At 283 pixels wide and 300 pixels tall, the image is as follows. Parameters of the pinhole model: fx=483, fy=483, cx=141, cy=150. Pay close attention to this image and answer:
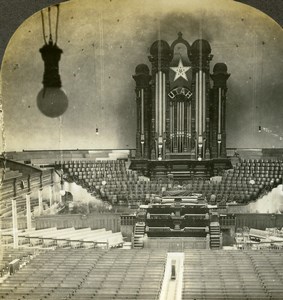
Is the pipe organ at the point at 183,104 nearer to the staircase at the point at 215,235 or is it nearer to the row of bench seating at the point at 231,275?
the staircase at the point at 215,235

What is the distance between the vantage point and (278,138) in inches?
706

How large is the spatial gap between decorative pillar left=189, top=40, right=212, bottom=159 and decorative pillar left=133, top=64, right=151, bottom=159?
169 centimetres

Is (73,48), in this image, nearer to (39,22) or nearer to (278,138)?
(39,22)

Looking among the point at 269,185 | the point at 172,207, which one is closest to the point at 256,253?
the point at 172,207

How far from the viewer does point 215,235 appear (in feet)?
45.0

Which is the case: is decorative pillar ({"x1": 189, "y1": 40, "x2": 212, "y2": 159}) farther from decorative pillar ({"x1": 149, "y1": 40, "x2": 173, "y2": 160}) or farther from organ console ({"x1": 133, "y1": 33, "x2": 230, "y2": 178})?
decorative pillar ({"x1": 149, "y1": 40, "x2": 173, "y2": 160})

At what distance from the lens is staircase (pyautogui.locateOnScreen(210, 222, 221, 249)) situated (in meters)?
13.4

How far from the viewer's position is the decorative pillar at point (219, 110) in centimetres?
1731

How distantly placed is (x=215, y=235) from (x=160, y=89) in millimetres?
6029

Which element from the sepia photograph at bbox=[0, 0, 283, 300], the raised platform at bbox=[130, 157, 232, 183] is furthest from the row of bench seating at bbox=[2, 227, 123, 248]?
the raised platform at bbox=[130, 157, 232, 183]

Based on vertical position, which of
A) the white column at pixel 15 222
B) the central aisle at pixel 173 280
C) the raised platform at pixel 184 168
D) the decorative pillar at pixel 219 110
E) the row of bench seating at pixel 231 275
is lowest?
the central aisle at pixel 173 280

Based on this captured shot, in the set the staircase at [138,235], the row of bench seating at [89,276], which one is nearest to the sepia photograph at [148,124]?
the staircase at [138,235]

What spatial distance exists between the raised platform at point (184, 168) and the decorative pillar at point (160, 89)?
1.29ft

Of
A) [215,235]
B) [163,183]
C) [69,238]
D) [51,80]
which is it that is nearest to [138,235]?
[69,238]
